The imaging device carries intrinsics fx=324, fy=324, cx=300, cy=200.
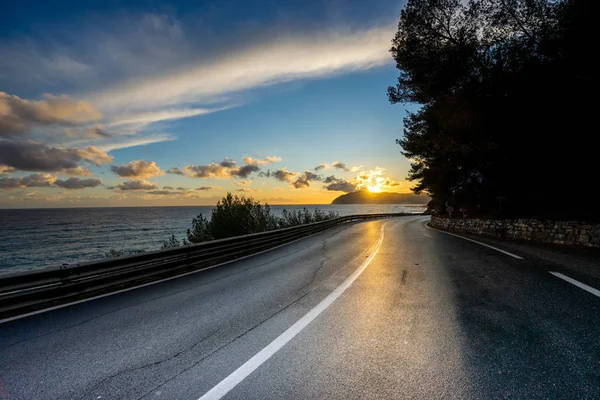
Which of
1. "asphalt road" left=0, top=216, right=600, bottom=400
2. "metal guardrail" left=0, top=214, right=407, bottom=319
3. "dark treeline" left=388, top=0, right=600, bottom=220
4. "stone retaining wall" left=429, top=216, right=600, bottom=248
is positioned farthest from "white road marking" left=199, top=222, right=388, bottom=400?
"dark treeline" left=388, top=0, right=600, bottom=220

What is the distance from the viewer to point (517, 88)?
43.4 ft

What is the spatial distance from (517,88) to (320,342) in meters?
14.2

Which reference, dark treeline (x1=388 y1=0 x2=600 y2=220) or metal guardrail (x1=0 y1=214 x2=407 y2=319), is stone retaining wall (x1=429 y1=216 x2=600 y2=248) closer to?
dark treeline (x1=388 y1=0 x2=600 y2=220)

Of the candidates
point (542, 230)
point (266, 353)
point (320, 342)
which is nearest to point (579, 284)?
point (320, 342)

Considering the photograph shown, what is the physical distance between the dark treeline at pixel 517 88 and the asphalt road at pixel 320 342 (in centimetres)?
819

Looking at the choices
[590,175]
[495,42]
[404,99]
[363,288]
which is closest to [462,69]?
[495,42]

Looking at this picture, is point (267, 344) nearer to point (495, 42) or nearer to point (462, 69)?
point (462, 69)

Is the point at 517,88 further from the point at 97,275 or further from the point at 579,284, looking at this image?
the point at 97,275

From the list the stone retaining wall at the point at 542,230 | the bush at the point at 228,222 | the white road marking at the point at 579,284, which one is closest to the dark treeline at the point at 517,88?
the stone retaining wall at the point at 542,230

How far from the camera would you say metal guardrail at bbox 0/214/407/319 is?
5.68 m

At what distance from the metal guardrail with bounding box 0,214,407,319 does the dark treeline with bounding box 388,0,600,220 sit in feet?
39.3

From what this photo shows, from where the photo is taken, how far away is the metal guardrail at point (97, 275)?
223 inches

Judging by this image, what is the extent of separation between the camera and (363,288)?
662cm

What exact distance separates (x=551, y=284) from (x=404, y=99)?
1368 cm
